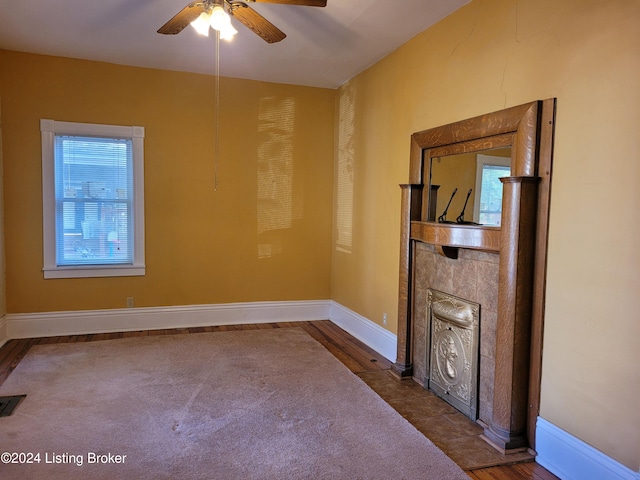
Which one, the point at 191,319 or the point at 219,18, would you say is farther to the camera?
the point at 191,319

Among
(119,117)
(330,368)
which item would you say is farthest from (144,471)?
(119,117)

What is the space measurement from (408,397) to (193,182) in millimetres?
3149

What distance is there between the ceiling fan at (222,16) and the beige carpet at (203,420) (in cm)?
230

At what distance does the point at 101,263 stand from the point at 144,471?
2924 mm

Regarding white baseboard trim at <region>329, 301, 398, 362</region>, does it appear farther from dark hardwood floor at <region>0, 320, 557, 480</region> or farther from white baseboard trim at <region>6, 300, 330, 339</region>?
white baseboard trim at <region>6, 300, 330, 339</region>

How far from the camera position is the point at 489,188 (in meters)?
2.80

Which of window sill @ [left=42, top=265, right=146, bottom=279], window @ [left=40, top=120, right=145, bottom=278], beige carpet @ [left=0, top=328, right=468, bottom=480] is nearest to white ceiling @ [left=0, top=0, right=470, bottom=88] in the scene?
window @ [left=40, top=120, right=145, bottom=278]

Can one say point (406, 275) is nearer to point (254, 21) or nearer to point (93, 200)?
point (254, 21)

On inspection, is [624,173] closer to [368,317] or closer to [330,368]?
[330,368]

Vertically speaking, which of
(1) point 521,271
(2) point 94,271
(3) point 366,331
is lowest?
(3) point 366,331

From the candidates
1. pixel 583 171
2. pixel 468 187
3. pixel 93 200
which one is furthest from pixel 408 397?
pixel 93 200

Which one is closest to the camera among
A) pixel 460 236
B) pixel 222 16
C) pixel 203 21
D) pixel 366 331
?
pixel 222 16

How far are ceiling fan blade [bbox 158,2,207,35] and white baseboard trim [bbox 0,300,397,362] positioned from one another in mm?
2929

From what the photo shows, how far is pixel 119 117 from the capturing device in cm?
456
